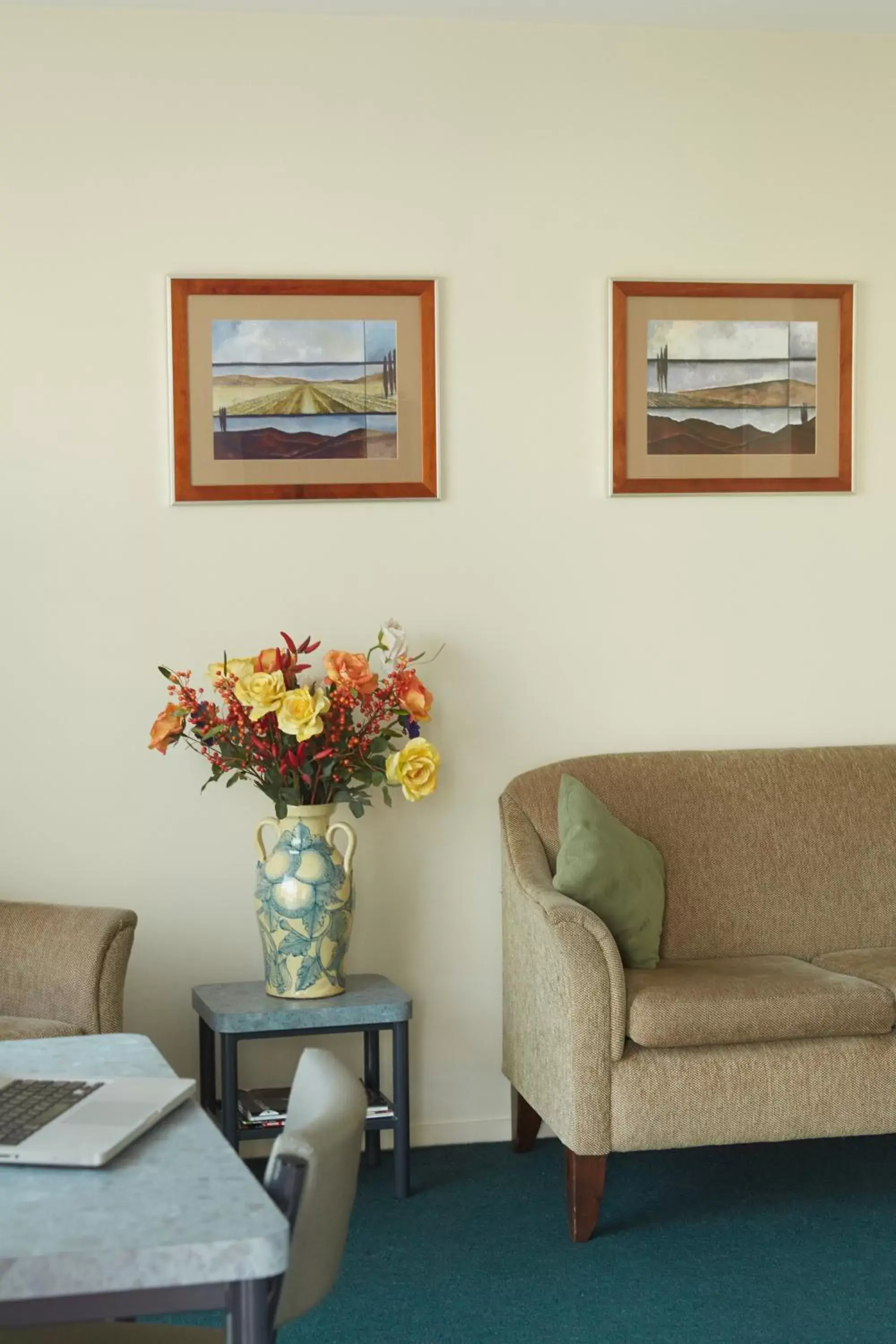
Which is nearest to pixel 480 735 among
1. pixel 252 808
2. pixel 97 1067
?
pixel 252 808

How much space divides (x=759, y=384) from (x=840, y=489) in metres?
0.36

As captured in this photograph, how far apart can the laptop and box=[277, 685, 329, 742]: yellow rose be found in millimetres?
1764

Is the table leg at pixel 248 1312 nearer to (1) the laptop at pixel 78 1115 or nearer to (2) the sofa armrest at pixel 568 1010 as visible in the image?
(1) the laptop at pixel 78 1115

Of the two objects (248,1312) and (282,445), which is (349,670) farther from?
(248,1312)

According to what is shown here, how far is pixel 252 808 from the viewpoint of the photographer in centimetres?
375

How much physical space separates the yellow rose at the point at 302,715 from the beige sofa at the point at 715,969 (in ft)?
2.03

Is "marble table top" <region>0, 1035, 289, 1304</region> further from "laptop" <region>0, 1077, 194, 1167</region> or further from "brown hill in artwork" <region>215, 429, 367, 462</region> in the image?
"brown hill in artwork" <region>215, 429, 367, 462</region>

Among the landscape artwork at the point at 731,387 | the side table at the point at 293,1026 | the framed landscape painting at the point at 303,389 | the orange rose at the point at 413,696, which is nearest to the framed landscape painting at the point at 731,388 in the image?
the landscape artwork at the point at 731,387

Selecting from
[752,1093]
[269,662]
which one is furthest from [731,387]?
[752,1093]

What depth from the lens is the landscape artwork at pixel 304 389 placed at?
3.71 metres

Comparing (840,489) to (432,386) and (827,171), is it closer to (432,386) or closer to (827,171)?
(827,171)

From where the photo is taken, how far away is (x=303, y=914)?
3383mm

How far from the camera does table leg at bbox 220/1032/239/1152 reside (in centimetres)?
328

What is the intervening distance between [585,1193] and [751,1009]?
53 cm
